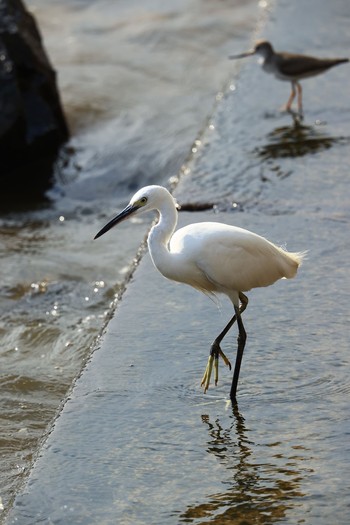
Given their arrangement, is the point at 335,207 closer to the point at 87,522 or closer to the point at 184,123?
the point at 87,522

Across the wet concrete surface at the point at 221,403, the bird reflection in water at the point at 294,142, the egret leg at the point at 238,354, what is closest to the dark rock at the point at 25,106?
the bird reflection in water at the point at 294,142

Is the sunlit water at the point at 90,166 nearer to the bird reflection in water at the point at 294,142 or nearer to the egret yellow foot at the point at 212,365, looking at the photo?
the egret yellow foot at the point at 212,365

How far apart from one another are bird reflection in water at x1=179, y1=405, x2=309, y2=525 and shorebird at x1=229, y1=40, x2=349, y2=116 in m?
4.43

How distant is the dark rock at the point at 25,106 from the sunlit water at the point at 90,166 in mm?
225

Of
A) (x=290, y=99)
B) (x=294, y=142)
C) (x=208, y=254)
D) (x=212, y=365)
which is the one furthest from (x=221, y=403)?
(x=290, y=99)

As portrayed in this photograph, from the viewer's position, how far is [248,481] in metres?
3.63

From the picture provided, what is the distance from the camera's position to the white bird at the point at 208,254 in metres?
4.30

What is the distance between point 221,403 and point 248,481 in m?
0.63

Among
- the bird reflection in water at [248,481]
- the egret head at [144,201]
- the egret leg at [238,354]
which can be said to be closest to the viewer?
the bird reflection in water at [248,481]

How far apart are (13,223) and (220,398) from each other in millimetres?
4310

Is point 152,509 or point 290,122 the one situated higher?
point 152,509

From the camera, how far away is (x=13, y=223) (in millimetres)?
8242

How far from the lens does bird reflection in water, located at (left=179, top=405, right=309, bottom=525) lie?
3.43 meters

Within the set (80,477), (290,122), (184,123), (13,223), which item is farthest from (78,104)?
(80,477)
